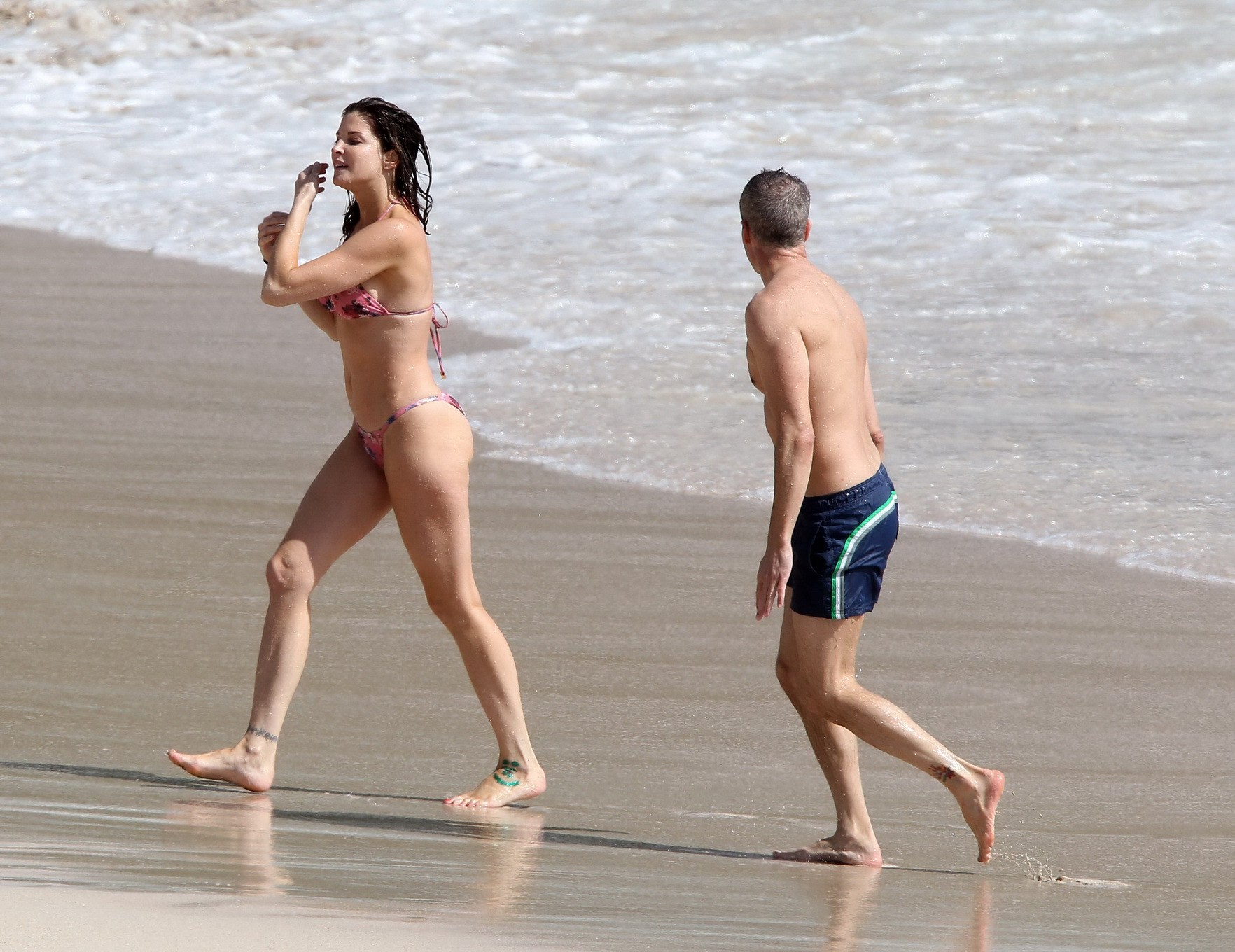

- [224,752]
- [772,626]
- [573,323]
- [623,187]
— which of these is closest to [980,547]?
[772,626]

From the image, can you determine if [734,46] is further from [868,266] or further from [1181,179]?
[868,266]

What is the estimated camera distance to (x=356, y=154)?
4.44m

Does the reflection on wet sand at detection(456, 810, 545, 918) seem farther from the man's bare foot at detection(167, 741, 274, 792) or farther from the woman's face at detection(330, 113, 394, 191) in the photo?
the woman's face at detection(330, 113, 394, 191)

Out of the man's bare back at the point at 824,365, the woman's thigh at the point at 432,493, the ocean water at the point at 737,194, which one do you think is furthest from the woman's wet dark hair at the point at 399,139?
the ocean water at the point at 737,194

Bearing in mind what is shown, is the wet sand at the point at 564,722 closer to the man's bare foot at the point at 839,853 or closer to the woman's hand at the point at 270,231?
the man's bare foot at the point at 839,853

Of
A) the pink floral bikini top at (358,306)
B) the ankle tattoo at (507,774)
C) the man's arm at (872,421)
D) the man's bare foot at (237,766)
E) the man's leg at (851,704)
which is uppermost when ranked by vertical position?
the pink floral bikini top at (358,306)

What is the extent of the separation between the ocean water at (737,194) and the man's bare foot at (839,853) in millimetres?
3043

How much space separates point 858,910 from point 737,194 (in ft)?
35.6

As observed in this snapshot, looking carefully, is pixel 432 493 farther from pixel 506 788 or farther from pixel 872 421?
pixel 872 421

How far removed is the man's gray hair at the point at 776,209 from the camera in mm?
4117

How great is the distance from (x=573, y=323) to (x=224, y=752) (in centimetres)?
639

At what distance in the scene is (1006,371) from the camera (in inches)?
364

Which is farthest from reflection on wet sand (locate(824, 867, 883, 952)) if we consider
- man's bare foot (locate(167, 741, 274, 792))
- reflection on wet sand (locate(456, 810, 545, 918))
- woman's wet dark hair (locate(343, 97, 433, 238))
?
woman's wet dark hair (locate(343, 97, 433, 238))

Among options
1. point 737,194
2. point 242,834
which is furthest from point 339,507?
point 737,194
